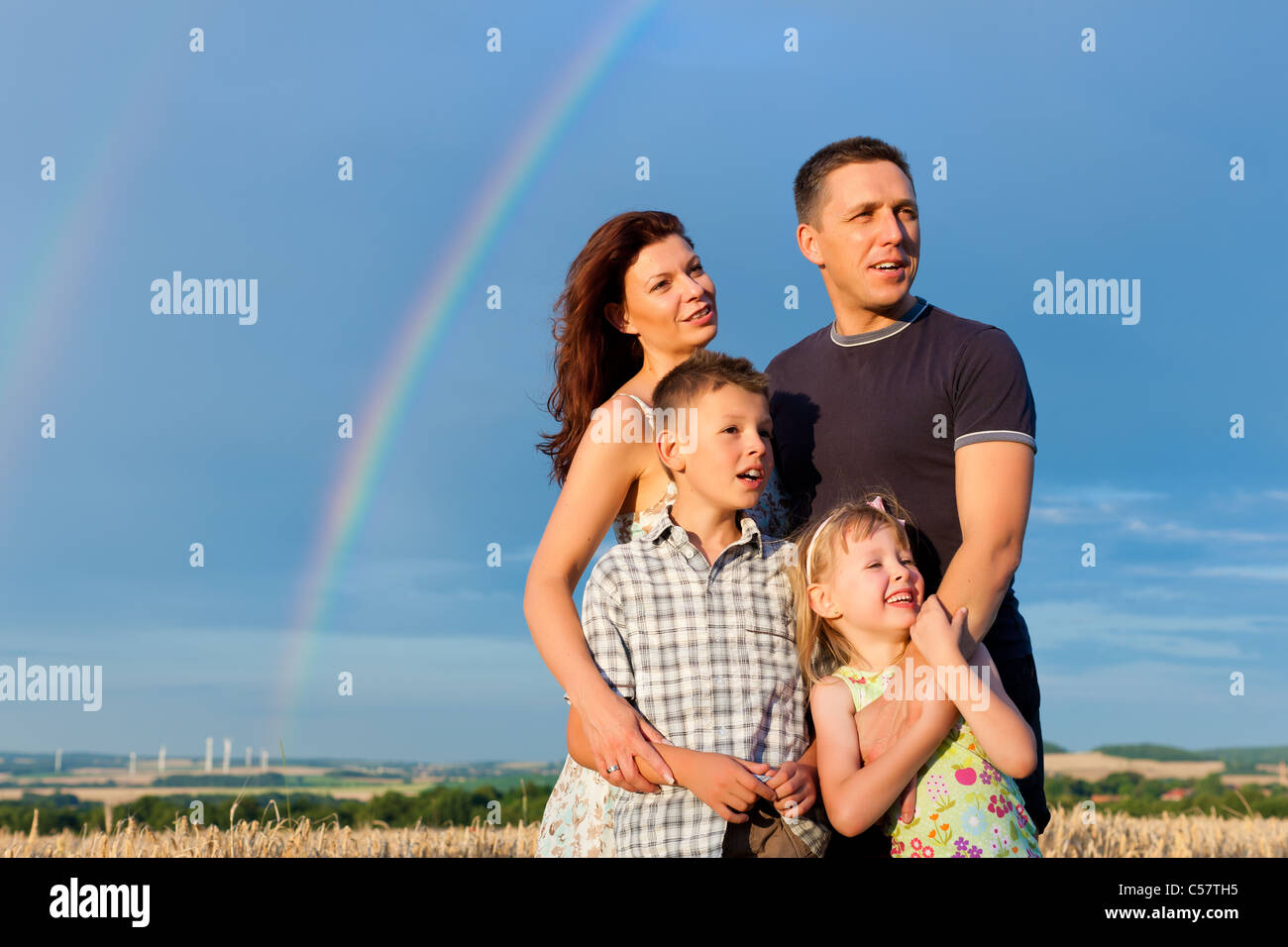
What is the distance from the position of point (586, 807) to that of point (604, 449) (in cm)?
147

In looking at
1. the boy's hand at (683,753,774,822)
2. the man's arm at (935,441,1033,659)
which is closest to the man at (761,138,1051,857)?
the man's arm at (935,441,1033,659)

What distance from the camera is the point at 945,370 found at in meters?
4.65

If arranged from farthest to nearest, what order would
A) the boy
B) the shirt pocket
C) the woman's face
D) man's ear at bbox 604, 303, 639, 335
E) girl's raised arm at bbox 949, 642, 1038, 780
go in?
man's ear at bbox 604, 303, 639, 335 → the woman's face → the shirt pocket → the boy → girl's raised arm at bbox 949, 642, 1038, 780

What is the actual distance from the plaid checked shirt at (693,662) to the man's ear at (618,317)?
1470mm

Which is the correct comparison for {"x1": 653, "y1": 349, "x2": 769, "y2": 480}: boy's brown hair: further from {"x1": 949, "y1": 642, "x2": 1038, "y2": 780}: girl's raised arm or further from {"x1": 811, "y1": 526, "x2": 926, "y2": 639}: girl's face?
{"x1": 949, "y1": 642, "x2": 1038, "y2": 780}: girl's raised arm

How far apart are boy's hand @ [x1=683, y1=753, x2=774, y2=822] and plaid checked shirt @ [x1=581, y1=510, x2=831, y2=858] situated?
11 centimetres

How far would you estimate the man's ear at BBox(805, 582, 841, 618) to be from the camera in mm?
4031

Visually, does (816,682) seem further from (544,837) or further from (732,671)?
(544,837)

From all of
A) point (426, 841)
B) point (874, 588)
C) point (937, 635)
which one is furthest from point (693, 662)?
point (426, 841)

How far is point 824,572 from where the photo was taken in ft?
13.3

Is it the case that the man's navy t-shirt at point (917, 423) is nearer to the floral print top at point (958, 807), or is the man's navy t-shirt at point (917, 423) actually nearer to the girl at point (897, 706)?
the girl at point (897, 706)

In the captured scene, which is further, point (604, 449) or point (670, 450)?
point (604, 449)

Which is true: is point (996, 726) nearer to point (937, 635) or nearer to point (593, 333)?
point (937, 635)
